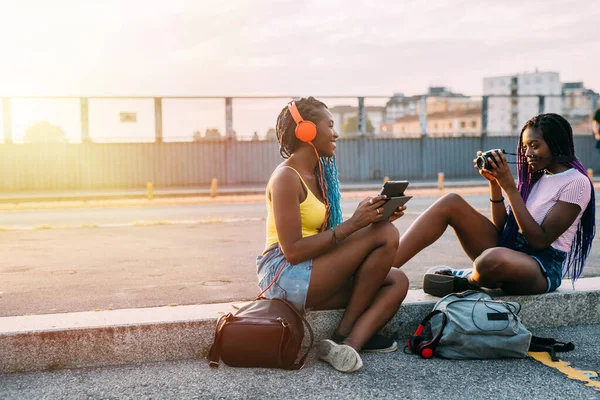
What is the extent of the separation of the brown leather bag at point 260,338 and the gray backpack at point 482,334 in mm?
804

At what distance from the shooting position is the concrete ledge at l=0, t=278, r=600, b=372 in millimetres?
3568

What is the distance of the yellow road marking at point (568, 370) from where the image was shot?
10.7 ft

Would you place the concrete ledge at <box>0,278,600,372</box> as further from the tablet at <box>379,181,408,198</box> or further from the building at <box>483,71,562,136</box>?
the building at <box>483,71,562,136</box>

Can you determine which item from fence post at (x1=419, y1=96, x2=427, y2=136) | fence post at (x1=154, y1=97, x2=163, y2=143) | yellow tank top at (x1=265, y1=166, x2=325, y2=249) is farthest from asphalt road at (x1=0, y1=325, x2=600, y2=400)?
fence post at (x1=419, y1=96, x2=427, y2=136)

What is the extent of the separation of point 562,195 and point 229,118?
2434 centimetres

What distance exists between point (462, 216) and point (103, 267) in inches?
144

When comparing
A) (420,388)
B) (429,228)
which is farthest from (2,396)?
A: (429,228)

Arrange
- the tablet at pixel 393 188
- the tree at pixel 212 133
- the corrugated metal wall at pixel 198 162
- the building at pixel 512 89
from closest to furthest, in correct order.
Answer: the tablet at pixel 393 188, the corrugated metal wall at pixel 198 162, the tree at pixel 212 133, the building at pixel 512 89

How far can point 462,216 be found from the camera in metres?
4.38

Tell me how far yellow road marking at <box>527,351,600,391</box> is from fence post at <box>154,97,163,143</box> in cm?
2414

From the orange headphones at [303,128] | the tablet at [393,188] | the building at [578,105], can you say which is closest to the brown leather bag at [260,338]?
the orange headphones at [303,128]

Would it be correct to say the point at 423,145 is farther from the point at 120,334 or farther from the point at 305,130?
the point at 120,334

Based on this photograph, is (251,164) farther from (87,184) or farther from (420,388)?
(420,388)

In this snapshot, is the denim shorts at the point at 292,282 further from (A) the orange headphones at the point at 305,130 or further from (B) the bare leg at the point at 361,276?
(A) the orange headphones at the point at 305,130
